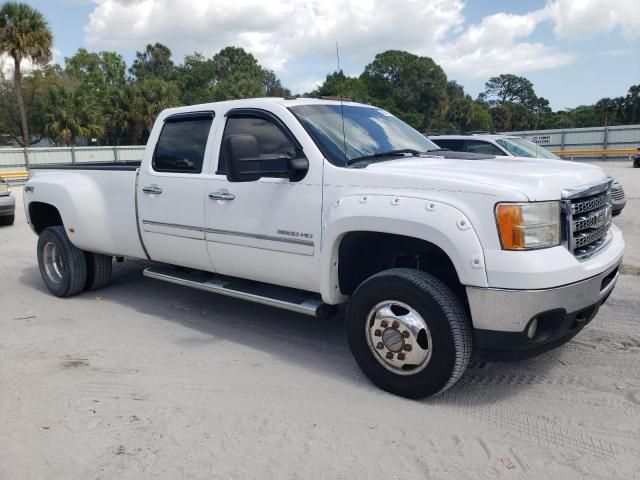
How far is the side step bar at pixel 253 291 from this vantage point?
4.23 meters

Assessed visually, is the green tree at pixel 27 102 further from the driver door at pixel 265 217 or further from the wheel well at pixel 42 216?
the driver door at pixel 265 217

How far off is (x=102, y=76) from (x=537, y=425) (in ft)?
232

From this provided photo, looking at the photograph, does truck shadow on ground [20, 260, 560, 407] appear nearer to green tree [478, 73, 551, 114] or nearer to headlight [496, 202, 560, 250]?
headlight [496, 202, 560, 250]

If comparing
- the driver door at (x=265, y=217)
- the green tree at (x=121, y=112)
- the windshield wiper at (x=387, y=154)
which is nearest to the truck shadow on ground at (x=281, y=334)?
the driver door at (x=265, y=217)

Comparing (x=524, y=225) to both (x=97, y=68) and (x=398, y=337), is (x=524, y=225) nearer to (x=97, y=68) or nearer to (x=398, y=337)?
(x=398, y=337)

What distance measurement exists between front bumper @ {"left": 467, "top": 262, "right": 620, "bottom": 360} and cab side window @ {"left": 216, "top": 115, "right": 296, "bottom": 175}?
5.94ft

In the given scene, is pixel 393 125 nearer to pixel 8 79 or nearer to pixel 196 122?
pixel 196 122

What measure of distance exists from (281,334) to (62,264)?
2.93 m

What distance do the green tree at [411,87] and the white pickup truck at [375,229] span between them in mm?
64950

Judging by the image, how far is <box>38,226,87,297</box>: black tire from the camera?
6.26m

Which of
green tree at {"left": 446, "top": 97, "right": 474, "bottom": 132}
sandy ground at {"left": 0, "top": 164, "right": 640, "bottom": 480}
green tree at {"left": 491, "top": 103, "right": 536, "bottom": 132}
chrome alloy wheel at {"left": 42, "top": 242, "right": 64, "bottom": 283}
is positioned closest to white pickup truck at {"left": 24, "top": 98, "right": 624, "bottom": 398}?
sandy ground at {"left": 0, "top": 164, "right": 640, "bottom": 480}

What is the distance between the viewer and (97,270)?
6.46m

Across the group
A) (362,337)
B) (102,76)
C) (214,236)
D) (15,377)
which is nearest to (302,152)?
(214,236)

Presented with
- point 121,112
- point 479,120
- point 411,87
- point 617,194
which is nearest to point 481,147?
point 617,194
